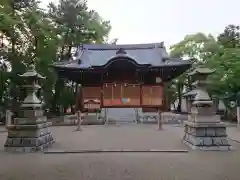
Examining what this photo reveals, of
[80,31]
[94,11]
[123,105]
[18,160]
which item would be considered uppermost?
[94,11]

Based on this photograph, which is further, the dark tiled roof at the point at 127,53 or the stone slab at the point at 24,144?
the dark tiled roof at the point at 127,53

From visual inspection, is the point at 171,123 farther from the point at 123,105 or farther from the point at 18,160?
the point at 18,160

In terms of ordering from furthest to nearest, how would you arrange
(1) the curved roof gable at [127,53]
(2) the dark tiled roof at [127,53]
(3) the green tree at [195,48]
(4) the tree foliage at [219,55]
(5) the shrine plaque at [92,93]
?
1. (3) the green tree at [195,48]
2. (1) the curved roof gable at [127,53]
3. (2) the dark tiled roof at [127,53]
4. (4) the tree foliage at [219,55]
5. (5) the shrine plaque at [92,93]

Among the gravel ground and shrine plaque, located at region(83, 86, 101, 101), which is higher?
shrine plaque, located at region(83, 86, 101, 101)

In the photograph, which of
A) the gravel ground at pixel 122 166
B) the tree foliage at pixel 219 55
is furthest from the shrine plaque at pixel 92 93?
the gravel ground at pixel 122 166

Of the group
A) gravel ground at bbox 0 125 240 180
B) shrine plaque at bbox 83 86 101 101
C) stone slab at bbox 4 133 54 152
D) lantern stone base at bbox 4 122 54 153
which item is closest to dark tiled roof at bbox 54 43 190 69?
shrine plaque at bbox 83 86 101 101

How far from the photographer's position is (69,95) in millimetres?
37812

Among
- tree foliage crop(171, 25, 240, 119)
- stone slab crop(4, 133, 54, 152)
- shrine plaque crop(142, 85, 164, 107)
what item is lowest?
stone slab crop(4, 133, 54, 152)

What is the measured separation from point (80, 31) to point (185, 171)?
1177 inches

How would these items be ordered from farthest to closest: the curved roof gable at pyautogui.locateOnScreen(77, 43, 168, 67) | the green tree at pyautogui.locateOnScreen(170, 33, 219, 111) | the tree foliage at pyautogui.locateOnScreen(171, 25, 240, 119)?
1. the green tree at pyautogui.locateOnScreen(170, 33, 219, 111)
2. the curved roof gable at pyautogui.locateOnScreen(77, 43, 168, 67)
3. the tree foliage at pyautogui.locateOnScreen(171, 25, 240, 119)

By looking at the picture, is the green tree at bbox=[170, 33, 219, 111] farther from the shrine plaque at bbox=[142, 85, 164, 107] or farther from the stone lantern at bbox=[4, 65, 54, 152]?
the stone lantern at bbox=[4, 65, 54, 152]

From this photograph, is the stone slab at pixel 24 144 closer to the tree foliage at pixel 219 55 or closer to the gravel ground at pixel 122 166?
the gravel ground at pixel 122 166

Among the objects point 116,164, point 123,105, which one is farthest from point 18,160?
point 123,105

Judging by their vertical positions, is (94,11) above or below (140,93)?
above
